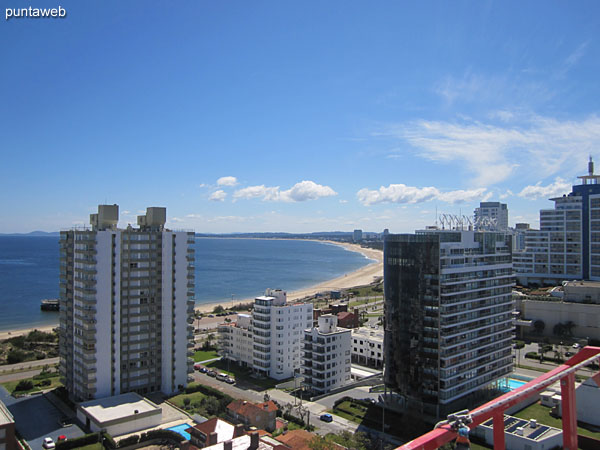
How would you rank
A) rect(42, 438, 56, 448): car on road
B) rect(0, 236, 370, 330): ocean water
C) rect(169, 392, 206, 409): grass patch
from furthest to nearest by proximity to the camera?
rect(0, 236, 370, 330): ocean water, rect(169, 392, 206, 409): grass patch, rect(42, 438, 56, 448): car on road

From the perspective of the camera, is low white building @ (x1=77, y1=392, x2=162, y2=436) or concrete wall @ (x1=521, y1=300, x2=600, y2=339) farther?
concrete wall @ (x1=521, y1=300, x2=600, y2=339)

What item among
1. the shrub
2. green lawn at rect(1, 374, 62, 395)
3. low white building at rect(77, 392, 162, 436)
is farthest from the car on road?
the shrub

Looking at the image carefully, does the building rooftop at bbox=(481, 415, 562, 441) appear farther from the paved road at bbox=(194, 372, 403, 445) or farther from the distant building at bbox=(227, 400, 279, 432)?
the distant building at bbox=(227, 400, 279, 432)

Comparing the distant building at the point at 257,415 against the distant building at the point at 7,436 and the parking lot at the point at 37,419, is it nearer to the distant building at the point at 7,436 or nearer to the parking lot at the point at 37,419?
the parking lot at the point at 37,419

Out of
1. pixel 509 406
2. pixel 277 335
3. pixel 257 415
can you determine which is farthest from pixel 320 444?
pixel 277 335

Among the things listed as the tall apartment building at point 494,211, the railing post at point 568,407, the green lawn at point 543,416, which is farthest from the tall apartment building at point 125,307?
the tall apartment building at point 494,211

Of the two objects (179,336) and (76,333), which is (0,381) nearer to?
(76,333)

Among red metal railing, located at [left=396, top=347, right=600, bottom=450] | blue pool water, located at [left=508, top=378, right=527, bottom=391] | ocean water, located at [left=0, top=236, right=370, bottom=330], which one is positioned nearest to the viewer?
red metal railing, located at [left=396, top=347, right=600, bottom=450]

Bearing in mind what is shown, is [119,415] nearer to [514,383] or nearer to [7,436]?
[7,436]
